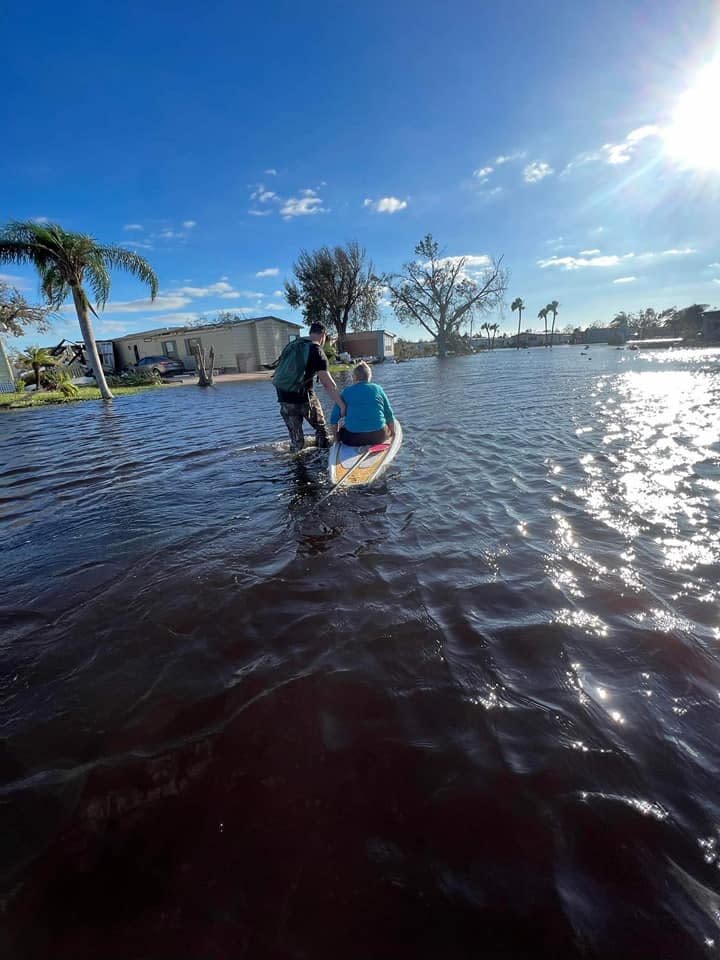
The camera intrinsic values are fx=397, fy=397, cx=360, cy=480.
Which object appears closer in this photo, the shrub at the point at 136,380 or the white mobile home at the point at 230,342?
the shrub at the point at 136,380

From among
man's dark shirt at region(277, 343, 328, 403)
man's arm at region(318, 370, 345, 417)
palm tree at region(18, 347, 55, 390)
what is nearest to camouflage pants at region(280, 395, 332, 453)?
man's dark shirt at region(277, 343, 328, 403)

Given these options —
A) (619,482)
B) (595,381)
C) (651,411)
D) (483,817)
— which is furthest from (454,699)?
(595,381)

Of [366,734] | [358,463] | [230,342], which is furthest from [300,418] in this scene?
[230,342]

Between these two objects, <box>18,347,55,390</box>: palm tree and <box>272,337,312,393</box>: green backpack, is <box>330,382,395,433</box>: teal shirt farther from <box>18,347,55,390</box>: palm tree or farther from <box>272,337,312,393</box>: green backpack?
<box>18,347,55,390</box>: palm tree

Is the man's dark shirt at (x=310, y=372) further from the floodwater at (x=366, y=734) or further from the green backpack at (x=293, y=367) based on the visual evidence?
the floodwater at (x=366, y=734)

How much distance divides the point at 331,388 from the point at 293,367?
1.03 metres

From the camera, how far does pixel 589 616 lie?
296cm

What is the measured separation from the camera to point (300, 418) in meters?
7.82

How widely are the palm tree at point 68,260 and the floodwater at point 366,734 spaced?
18.7m

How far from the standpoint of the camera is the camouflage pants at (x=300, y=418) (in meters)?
7.73

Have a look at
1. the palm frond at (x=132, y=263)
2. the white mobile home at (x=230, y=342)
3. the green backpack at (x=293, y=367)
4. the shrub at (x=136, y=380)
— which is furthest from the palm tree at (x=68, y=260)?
the white mobile home at (x=230, y=342)

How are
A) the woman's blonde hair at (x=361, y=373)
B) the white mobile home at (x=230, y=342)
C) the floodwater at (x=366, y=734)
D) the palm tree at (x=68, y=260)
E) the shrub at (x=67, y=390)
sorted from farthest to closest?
the white mobile home at (x=230, y=342) → the shrub at (x=67, y=390) → the palm tree at (x=68, y=260) → the woman's blonde hair at (x=361, y=373) → the floodwater at (x=366, y=734)

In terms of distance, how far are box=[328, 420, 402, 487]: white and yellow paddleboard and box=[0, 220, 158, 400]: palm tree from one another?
1878 centimetres

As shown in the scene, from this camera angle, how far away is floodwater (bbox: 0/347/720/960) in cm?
145
